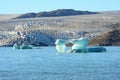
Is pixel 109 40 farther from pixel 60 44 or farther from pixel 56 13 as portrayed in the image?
pixel 56 13

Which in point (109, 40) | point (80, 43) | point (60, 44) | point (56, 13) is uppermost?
point (80, 43)

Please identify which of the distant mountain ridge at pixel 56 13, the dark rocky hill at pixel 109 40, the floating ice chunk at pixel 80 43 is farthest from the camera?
the distant mountain ridge at pixel 56 13

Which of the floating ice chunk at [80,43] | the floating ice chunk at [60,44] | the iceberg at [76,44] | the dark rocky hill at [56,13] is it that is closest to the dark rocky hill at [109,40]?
the iceberg at [76,44]

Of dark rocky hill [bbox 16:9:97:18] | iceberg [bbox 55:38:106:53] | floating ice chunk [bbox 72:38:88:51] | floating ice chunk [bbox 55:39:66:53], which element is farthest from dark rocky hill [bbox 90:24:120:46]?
dark rocky hill [bbox 16:9:97:18]

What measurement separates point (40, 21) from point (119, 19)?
2190cm

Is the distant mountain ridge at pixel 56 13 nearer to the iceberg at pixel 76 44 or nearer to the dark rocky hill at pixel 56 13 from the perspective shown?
the dark rocky hill at pixel 56 13

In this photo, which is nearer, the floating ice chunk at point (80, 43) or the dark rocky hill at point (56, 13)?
the floating ice chunk at point (80, 43)

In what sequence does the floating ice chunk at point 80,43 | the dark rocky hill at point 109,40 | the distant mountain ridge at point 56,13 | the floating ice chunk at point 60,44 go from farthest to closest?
1. the distant mountain ridge at point 56,13
2. the dark rocky hill at point 109,40
3. the floating ice chunk at point 60,44
4. the floating ice chunk at point 80,43

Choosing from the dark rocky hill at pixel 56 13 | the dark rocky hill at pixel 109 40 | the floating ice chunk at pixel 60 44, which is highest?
the floating ice chunk at pixel 60 44

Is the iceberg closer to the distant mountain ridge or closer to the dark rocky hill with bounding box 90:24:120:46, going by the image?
the dark rocky hill with bounding box 90:24:120:46

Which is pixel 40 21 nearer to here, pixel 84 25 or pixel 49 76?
pixel 84 25

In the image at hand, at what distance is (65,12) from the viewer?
641ft

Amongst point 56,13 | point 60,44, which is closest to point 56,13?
point 56,13

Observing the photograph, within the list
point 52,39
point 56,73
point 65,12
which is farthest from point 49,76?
point 65,12
